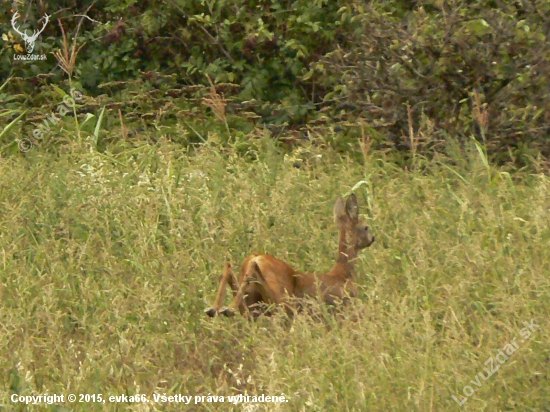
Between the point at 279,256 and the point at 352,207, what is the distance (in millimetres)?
494

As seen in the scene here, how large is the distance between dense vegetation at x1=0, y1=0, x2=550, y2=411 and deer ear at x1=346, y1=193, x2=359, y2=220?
0.25 meters

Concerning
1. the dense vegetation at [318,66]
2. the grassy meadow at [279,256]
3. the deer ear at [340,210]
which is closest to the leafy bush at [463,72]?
the dense vegetation at [318,66]

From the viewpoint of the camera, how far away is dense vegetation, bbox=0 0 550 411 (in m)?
3.92

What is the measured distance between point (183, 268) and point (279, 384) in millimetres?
1292

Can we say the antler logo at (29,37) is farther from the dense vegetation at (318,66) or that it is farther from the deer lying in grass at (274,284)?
the deer lying in grass at (274,284)

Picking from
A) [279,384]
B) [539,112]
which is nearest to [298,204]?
[539,112]

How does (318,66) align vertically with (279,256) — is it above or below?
below

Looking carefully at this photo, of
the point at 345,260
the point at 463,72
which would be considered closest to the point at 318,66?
the point at 463,72

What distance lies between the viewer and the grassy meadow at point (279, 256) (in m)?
3.78

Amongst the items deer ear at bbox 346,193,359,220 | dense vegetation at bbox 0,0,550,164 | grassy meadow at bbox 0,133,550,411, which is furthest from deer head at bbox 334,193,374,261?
dense vegetation at bbox 0,0,550,164

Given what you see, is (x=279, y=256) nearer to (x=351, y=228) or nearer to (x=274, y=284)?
(x=351, y=228)

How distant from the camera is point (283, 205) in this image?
5844mm

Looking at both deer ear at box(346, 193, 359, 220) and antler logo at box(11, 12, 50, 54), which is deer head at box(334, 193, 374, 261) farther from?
antler logo at box(11, 12, 50, 54)

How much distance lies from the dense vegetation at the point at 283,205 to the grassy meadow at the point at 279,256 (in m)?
0.02
